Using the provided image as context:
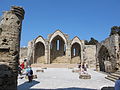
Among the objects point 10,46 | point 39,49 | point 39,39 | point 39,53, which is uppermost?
point 39,39

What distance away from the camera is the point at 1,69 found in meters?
6.69

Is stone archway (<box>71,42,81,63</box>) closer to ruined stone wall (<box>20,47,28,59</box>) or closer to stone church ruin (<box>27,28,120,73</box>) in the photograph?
stone church ruin (<box>27,28,120,73</box>)

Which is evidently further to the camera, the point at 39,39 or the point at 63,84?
the point at 39,39

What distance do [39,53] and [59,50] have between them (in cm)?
460

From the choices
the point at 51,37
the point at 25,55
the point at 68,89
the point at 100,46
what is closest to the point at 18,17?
the point at 68,89

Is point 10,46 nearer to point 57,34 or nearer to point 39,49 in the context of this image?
point 57,34

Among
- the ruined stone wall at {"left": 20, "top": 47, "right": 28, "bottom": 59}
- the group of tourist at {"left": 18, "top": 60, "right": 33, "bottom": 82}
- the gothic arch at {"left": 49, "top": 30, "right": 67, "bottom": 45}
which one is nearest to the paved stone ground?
the group of tourist at {"left": 18, "top": 60, "right": 33, "bottom": 82}

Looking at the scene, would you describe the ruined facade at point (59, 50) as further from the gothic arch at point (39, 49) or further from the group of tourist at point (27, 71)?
the group of tourist at point (27, 71)

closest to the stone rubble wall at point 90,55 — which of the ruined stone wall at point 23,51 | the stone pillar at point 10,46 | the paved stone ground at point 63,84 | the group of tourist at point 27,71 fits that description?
the ruined stone wall at point 23,51

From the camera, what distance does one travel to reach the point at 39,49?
117ft

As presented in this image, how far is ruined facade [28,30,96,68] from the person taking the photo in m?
32.5

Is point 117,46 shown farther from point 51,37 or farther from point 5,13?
point 51,37

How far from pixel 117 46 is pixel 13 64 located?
37.6 ft

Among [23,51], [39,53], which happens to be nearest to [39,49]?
[39,53]
